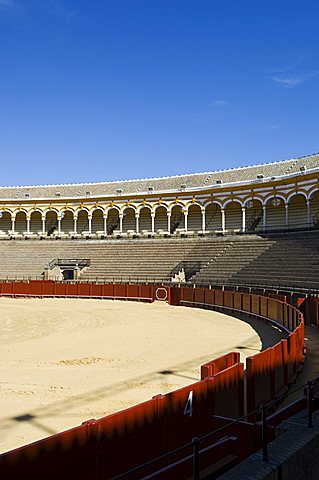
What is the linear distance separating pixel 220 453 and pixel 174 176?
4476cm

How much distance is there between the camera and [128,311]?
77.5ft

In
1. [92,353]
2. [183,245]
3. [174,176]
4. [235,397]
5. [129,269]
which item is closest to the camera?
[235,397]

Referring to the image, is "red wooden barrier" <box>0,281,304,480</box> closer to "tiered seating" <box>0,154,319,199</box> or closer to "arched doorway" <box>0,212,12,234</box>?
"tiered seating" <box>0,154,319,199</box>

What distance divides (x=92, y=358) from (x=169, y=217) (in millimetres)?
31791

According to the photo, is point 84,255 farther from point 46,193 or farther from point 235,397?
point 235,397

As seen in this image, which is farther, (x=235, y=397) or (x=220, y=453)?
(x=235, y=397)

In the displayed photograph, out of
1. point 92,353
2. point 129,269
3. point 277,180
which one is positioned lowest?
point 92,353

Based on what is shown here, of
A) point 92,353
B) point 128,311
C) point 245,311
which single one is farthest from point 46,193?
point 92,353

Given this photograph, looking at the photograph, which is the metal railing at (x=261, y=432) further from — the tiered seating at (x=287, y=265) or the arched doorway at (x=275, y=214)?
the arched doorway at (x=275, y=214)

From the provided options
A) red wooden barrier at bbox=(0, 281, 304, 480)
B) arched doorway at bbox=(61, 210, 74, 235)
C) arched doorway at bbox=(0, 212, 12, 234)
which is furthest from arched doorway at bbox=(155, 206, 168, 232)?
red wooden barrier at bbox=(0, 281, 304, 480)

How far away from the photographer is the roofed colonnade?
3759 cm

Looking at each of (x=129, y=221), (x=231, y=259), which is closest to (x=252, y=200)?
(x=231, y=259)

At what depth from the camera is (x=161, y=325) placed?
60.6 ft

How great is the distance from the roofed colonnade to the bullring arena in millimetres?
150
